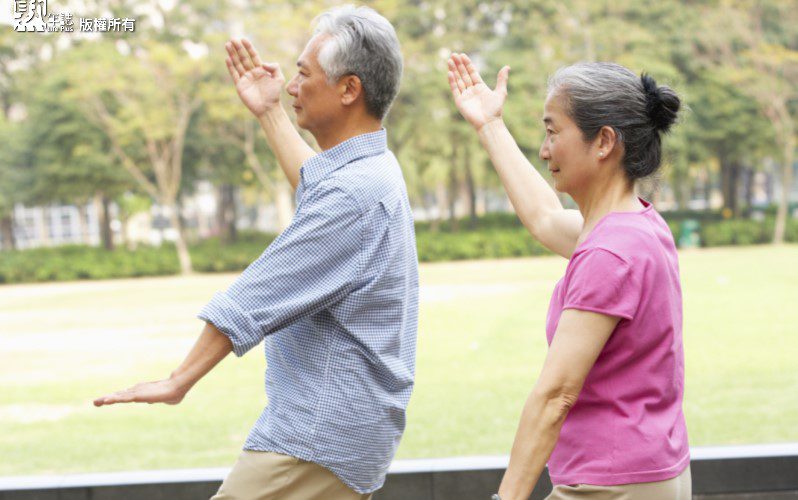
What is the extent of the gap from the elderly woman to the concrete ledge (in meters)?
1.35

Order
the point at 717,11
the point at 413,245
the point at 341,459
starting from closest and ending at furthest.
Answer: the point at 341,459 < the point at 413,245 < the point at 717,11

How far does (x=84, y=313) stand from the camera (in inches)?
584

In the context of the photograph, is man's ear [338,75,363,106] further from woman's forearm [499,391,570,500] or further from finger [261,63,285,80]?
woman's forearm [499,391,570,500]

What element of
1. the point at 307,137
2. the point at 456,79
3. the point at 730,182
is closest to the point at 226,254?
the point at 307,137

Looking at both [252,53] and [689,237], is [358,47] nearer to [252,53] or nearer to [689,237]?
[252,53]

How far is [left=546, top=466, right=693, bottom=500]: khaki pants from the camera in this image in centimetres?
133

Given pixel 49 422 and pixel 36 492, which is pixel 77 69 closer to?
pixel 49 422

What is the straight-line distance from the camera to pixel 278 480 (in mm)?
1568

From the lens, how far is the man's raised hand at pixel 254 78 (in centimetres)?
204

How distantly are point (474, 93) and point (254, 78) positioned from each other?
0.50 meters

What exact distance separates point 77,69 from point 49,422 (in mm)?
18449

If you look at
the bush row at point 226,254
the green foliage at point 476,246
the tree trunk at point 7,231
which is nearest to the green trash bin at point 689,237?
the bush row at point 226,254

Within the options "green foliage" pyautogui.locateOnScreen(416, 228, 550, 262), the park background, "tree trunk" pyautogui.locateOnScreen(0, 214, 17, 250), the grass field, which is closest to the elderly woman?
the grass field

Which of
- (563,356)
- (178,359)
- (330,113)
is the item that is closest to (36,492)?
(330,113)
